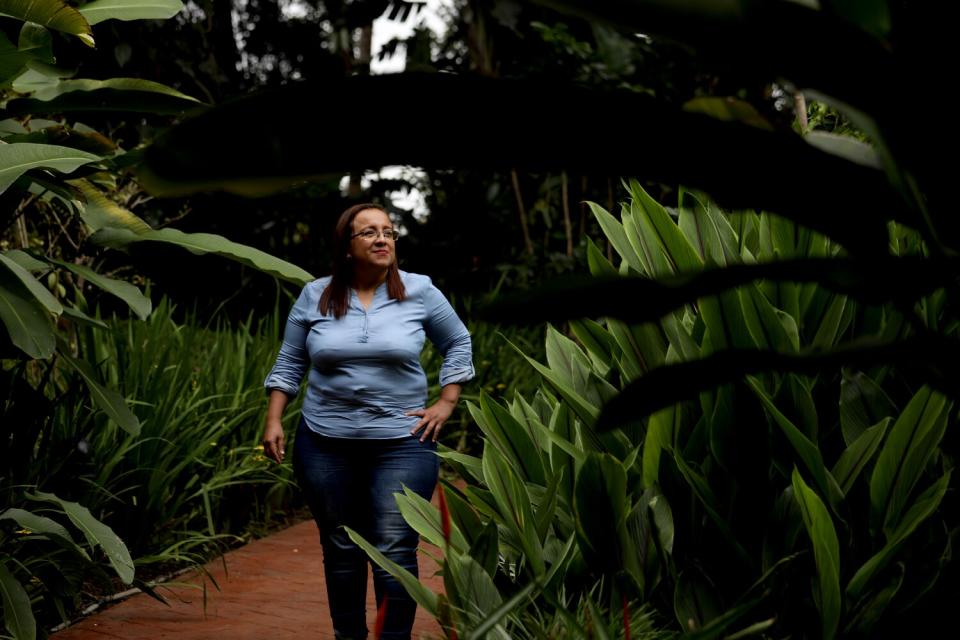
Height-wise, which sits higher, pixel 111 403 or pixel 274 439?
pixel 111 403

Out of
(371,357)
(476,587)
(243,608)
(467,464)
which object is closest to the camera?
(476,587)

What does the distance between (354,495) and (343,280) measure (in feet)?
3.01

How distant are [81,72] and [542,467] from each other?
11099 mm

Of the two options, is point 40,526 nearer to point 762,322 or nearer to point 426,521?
point 426,521

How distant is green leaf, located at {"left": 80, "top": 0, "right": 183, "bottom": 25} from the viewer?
5168 mm

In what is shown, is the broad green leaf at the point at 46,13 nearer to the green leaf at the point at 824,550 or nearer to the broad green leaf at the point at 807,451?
the broad green leaf at the point at 807,451

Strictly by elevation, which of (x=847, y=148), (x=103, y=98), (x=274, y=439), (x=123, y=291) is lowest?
(x=274, y=439)

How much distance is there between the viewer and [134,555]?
6.16 metres

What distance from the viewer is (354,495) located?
482cm

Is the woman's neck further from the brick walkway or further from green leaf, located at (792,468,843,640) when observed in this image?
green leaf, located at (792,468,843,640)

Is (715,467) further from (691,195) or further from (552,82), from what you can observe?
(552,82)

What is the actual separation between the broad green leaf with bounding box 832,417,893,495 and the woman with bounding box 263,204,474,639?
1.87 meters

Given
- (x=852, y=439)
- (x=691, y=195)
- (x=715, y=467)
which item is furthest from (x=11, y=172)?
(x=852, y=439)

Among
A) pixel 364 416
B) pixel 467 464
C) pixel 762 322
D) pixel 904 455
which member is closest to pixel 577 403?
pixel 762 322
